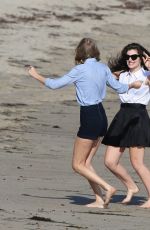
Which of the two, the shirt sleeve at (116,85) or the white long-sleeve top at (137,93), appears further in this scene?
the white long-sleeve top at (137,93)

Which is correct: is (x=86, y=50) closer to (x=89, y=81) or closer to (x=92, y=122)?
(x=89, y=81)

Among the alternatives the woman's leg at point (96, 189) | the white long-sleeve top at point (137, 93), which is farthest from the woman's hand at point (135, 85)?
the woman's leg at point (96, 189)

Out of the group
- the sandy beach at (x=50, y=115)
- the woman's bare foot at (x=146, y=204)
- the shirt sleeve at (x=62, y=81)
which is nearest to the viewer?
the sandy beach at (x=50, y=115)

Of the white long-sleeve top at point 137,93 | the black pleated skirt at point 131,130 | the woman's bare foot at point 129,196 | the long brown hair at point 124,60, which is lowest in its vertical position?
the woman's bare foot at point 129,196

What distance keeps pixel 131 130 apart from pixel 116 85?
21.1 inches

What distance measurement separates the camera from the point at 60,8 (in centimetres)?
3359

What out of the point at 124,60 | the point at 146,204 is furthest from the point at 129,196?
the point at 124,60

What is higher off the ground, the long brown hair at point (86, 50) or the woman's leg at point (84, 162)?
the long brown hair at point (86, 50)

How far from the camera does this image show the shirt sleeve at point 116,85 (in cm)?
935

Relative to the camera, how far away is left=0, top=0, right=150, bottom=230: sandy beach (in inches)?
349

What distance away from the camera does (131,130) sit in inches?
382

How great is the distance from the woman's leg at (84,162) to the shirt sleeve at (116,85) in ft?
1.71

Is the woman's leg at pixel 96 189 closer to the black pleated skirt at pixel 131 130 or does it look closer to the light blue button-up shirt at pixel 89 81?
the black pleated skirt at pixel 131 130

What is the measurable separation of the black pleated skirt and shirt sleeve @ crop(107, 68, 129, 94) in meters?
0.38
